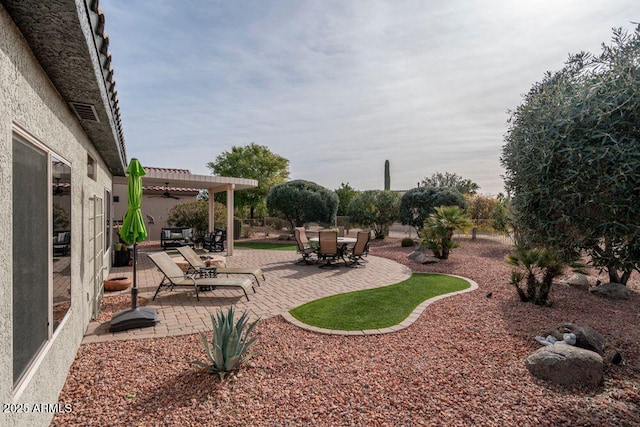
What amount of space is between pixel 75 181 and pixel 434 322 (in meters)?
5.84

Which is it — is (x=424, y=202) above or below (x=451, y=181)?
below

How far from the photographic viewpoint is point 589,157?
3.24 m

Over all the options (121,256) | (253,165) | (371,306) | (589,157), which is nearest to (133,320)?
(371,306)

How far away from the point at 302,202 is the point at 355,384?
739 inches

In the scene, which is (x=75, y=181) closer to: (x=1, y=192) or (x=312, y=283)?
(x=1, y=192)

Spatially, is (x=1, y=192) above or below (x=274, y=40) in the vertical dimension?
below

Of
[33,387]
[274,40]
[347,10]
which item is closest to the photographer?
[33,387]

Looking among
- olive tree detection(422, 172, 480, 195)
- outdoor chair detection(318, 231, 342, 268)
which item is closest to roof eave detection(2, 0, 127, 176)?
outdoor chair detection(318, 231, 342, 268)

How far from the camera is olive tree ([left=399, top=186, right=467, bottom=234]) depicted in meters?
19.8

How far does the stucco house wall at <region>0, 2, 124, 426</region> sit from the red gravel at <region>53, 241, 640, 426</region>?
18.8 inches

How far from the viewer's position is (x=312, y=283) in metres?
9.27

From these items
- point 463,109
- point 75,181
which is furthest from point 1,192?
point 463,109

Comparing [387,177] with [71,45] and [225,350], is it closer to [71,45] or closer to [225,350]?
[225,350]

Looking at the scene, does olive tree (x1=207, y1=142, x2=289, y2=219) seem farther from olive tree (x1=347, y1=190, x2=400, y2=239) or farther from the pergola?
the pergola
